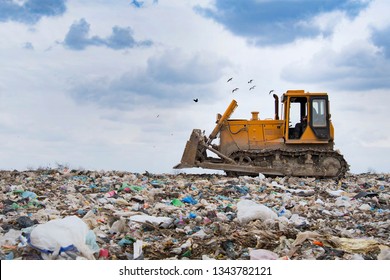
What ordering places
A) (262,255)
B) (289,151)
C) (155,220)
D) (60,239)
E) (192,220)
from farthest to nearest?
(289,151)
(192,220)
(155,220)
(262,255)
(60,239)

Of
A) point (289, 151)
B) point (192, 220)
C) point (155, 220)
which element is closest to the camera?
point (155, 220)

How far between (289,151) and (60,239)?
10583 millimetres

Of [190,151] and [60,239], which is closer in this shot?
[60,239]

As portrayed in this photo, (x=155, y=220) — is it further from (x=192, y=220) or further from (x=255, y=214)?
(x=255, y=214)

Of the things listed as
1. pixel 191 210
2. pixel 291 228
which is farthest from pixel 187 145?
pixel 291 228

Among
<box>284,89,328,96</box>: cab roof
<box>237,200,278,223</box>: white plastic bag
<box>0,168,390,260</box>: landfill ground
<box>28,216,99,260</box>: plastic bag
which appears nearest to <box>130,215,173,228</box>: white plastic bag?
<box>0,168,390,260</box>: landfill ground

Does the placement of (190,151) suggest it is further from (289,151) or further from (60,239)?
(60,239)

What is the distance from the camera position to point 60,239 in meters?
5.32

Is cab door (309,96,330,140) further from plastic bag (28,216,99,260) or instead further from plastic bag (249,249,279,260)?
plastic bag (28,216,99,260)

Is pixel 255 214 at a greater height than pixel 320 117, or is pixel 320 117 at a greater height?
pixel 320 117

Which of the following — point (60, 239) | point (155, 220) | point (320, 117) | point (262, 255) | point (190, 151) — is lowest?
point (262, 255)

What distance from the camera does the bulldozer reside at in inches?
595

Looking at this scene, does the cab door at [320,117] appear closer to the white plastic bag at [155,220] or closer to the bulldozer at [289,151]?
the bulldozer at [289,151]

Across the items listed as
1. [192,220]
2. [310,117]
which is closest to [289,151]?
[310,117]
